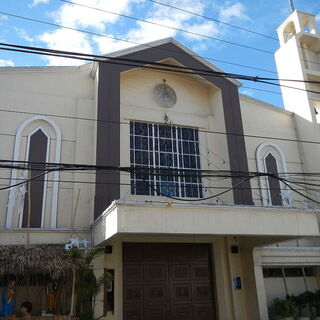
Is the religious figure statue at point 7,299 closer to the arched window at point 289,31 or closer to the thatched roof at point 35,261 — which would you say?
the thatched roof at point 35,261

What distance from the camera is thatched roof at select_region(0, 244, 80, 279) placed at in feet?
33.2

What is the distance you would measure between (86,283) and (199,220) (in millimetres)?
3515

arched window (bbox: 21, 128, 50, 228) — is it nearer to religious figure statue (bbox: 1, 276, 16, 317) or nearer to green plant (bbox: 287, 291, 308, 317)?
religious figure statue (bbox: 1, 276, 16, 317)

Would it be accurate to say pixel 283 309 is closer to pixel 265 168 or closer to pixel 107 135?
pixel 265 168

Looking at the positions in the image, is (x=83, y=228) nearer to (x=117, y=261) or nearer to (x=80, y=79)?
(x=117, y=261)

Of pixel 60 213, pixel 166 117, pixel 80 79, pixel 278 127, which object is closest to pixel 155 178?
pixel 166 117

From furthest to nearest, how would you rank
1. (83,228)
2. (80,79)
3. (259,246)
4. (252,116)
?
(252,116) < (80,79) < (259,246) < (83,228)

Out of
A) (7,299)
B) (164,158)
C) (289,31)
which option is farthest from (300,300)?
(289,31)

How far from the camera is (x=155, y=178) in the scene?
46.5 feet

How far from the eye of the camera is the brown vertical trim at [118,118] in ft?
41.1

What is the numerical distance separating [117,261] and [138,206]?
345cm

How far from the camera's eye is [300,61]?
1792cm

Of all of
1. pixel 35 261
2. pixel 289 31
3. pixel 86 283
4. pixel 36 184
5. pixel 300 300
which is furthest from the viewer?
pixel 289 31

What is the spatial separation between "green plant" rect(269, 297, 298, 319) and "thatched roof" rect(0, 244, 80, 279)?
712cm
